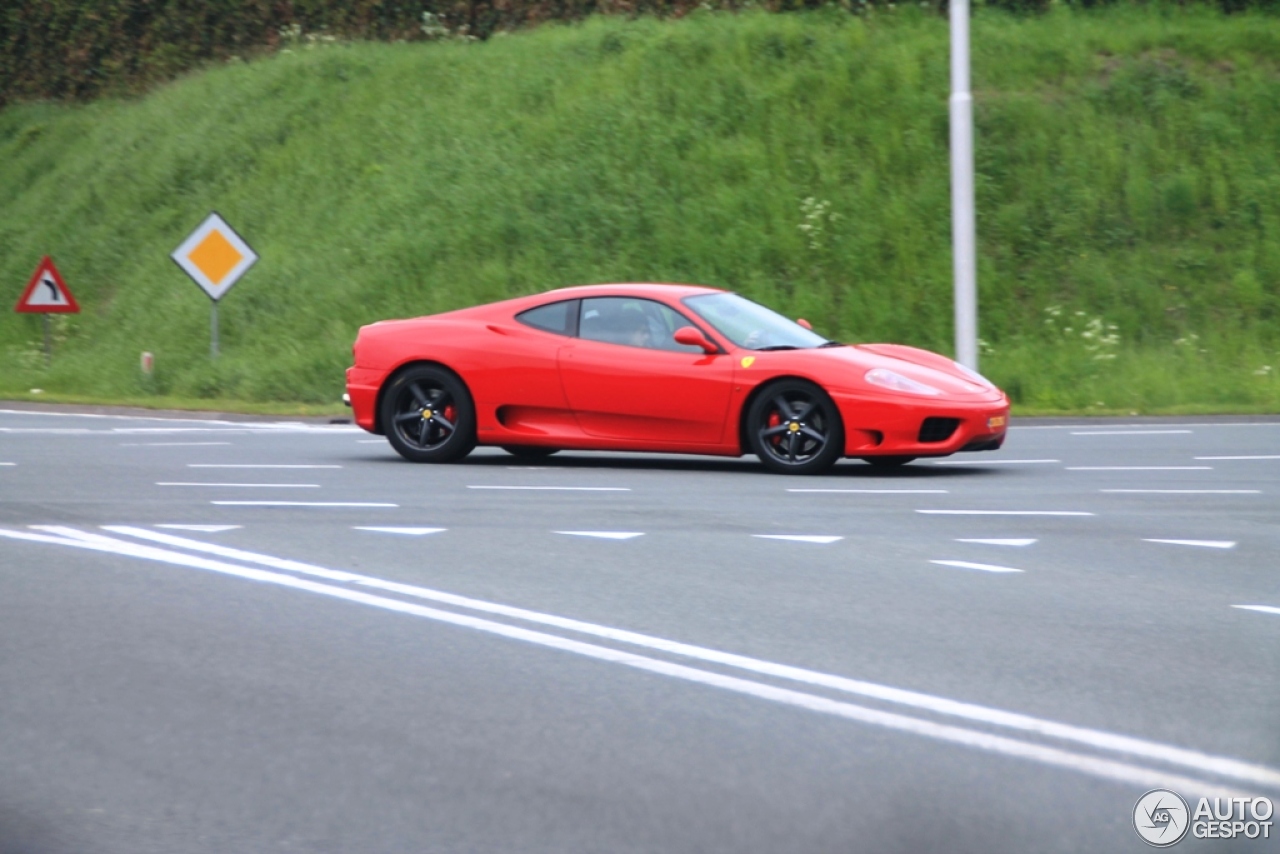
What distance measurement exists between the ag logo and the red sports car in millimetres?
7341

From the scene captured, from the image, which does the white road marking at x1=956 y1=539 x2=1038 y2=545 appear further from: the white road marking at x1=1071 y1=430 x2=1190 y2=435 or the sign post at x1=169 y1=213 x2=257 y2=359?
the sign post at x1=169 y1=213 x2=257 y2=359

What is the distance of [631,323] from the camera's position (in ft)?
41.7

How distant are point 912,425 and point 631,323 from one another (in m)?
2.23

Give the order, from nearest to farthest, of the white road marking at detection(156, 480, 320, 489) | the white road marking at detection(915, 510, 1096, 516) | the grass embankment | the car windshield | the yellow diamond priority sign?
1. the white road marking at detection(915, 510, 1096, 516)
2. the white road marking at detection(156, 480, 320, 489)
3. the car windshield
4. the yellow diamond priority sign
5. the grass embankment

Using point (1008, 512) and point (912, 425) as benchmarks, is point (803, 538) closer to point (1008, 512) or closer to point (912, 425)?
point (1008, 512)

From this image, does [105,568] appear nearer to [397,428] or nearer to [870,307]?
[397,428]

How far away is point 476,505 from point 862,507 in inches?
90.4

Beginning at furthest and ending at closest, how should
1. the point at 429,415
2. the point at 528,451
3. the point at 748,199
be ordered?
the point at 748,199 → the point at 528,451 → the point at 429,415

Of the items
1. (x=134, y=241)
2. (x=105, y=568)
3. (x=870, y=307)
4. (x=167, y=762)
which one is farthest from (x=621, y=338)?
(x=134, y=241)

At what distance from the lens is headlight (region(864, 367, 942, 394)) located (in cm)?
1184

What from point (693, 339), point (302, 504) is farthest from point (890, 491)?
point (302, 504)

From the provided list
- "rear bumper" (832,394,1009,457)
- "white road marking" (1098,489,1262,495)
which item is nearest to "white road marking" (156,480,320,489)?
"rear bumper" (832,394,1009,457)

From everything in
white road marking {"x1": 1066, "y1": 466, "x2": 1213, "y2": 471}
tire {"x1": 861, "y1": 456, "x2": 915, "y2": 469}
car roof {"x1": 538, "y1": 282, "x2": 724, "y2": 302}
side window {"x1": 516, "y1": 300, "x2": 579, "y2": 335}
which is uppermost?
car roof {"x1": 538, "y1": 282, "x2": 724, "y2": 302}

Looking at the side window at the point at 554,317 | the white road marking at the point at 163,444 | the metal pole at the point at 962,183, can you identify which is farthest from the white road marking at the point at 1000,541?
Answer: the metal pole at the point at 962,183
